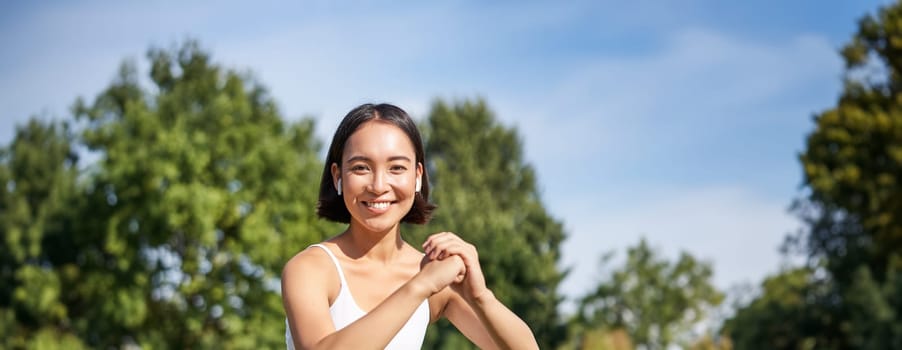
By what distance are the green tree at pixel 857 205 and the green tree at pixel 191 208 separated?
57.0 feet

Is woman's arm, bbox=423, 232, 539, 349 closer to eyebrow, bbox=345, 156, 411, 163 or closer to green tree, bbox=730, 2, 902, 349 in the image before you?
eyebrow, bbox=345, 156, 411, 163

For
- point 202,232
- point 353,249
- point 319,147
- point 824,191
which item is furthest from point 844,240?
point 353,249

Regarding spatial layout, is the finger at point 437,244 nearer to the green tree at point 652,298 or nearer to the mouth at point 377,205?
the mouth at point 377,205

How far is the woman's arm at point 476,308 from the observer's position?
4395 mm

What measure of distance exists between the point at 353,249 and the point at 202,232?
98.7 ft

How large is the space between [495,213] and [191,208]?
20510mm

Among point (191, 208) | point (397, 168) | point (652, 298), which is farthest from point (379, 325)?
point (652, 298)

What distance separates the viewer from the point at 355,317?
4348 mm

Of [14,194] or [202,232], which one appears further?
[14,194]

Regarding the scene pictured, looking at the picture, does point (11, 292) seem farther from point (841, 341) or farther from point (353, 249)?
point (353, 249)

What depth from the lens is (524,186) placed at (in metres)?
57.7

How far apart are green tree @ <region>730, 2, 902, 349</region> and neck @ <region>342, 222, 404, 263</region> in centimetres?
3382

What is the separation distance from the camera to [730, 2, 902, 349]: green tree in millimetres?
37156

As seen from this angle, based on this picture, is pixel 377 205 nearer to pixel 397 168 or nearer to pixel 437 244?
pixel 397 168
